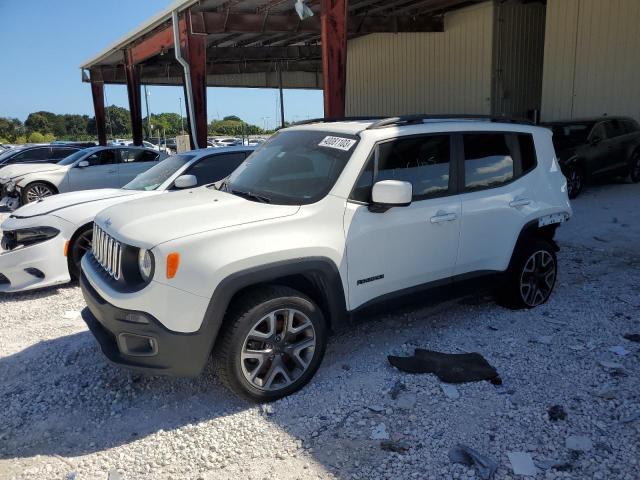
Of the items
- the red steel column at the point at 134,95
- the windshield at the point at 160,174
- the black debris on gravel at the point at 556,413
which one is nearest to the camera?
the black debris on gravel at the point at 556,413

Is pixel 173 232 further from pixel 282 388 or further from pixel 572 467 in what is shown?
pixel 572 467

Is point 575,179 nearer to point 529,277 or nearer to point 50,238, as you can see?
point 529,277

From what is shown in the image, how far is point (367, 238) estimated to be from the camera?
11.4 ft

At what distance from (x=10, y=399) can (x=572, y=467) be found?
3.42m

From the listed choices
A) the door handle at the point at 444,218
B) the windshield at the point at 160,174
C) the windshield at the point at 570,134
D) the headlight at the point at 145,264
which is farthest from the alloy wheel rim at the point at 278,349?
the windshield at the point at 570,134

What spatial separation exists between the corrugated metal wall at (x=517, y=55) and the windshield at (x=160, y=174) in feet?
40.6

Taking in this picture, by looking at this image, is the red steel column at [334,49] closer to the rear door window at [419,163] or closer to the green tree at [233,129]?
the rear door window at [419,163]

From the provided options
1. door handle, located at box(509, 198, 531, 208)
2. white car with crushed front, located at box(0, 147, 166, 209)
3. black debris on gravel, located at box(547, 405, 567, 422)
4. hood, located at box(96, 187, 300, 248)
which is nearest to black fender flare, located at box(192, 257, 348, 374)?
hood, located at box(96, 187, 300, 248)

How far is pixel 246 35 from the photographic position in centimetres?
1809

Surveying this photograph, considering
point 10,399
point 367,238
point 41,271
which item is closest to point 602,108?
point 367,238

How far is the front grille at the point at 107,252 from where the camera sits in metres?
3.27

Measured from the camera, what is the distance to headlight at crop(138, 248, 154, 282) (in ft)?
9.72

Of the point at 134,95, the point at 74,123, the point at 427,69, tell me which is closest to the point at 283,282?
the point at 427,69

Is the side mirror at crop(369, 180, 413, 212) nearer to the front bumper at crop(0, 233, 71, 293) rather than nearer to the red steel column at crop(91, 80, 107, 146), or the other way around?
the front bumper at crop(0, 233, 71, 293)
